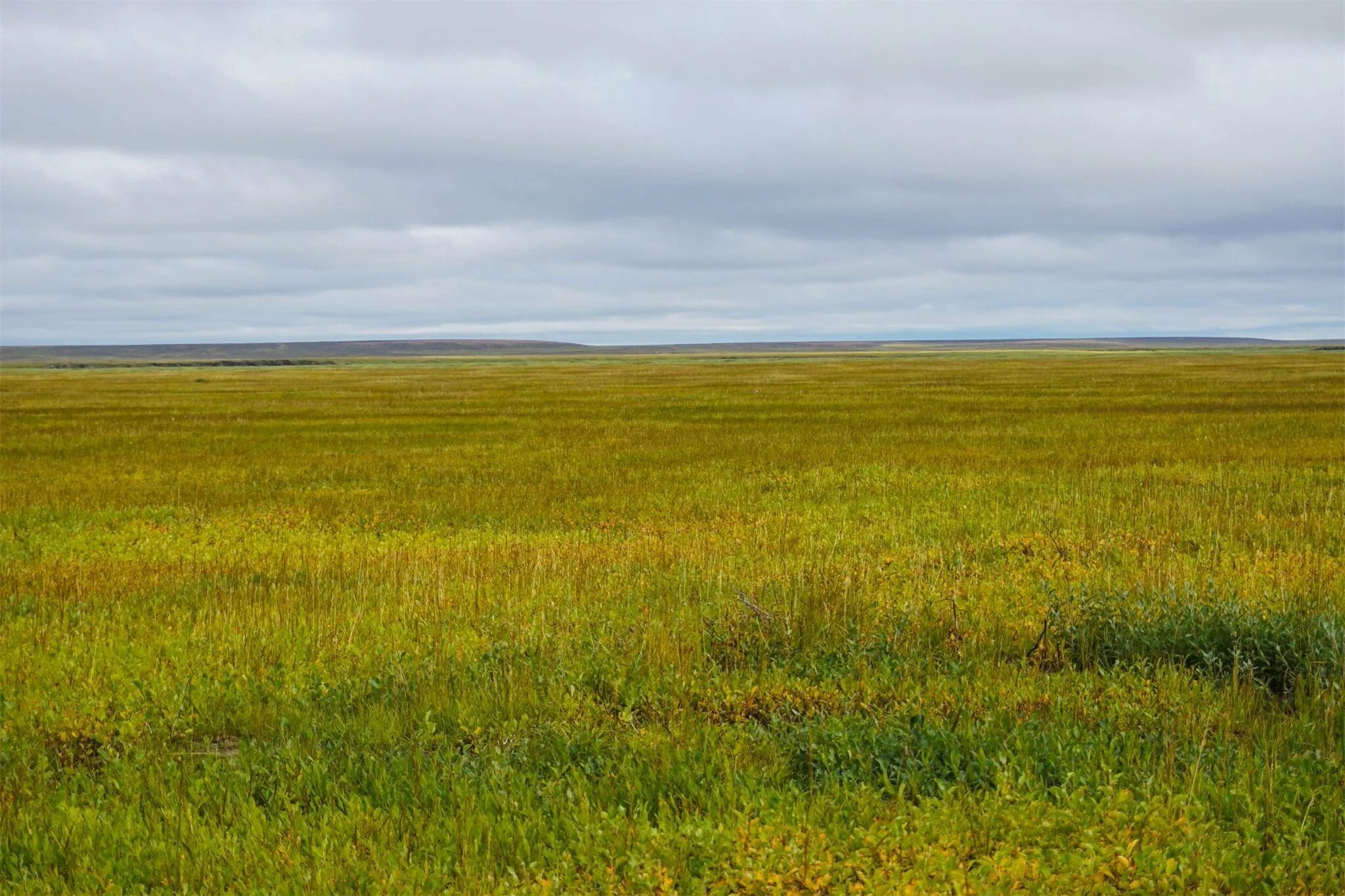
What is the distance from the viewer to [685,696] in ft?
21.5

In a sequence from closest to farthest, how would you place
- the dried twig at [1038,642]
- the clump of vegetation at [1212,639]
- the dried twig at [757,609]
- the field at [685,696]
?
the field at [685,696], the clump of vegetation at [1212,639], the dried twig at [1038,642], the dried twig at [757,609]

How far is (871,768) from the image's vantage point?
5.36 metres

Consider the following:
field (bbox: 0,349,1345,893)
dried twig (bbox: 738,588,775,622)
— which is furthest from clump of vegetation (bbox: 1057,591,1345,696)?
dried twig (bbox: 738,588,775,622)

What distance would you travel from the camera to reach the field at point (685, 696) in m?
4.59

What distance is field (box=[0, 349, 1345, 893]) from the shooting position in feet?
15.1

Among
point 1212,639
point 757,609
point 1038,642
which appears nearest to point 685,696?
point 757,609

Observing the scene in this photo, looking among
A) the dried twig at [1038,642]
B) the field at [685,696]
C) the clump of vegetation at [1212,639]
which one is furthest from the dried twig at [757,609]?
the clump of vegetation at [1212,639]

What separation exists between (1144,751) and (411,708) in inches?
177

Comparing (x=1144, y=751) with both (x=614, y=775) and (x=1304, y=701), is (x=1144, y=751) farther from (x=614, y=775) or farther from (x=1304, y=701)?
(x=614, y=775)

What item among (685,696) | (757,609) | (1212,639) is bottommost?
(685,696)

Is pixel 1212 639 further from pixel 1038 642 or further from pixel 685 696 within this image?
pixel 685 696

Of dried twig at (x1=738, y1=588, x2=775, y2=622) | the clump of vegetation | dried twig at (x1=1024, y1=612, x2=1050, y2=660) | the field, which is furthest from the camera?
dried twig at (x1=738, y1=588, x2=775, y2=622)

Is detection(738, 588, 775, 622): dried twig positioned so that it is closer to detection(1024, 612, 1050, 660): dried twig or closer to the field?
the field

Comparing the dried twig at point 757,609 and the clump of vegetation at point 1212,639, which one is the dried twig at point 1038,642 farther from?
the dried twig at point 757,609
